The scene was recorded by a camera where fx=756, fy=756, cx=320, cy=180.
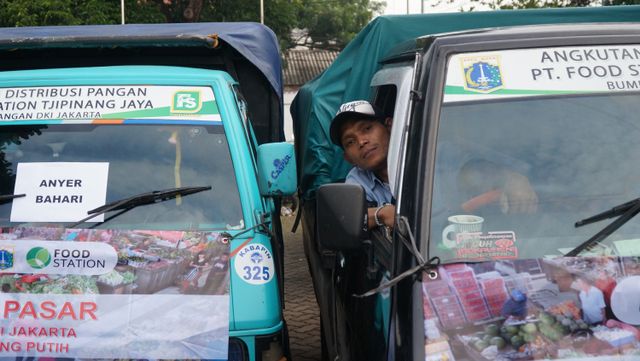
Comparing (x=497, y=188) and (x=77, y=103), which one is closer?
(x=497, y=188)

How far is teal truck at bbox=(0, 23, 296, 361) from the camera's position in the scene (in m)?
3.06

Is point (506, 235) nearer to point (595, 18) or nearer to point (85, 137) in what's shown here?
point (85, 137)

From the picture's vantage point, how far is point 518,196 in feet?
8.49

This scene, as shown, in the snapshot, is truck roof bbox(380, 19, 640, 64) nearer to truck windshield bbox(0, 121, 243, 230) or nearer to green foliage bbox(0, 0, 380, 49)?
truck windshield bbox(0, 121, 243, 230)

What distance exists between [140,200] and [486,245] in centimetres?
168

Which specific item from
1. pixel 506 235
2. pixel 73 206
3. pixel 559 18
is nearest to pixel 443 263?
pixel 506 235

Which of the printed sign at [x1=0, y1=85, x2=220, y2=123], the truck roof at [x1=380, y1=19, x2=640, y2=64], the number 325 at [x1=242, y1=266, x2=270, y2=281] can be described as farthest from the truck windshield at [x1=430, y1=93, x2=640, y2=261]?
the printed sign at [x1=0, y1=85, x2=220, y2=123]

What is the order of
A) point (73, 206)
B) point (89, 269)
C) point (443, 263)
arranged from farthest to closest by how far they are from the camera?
point (73, 206)
point (89, 269)
point (443, 263)

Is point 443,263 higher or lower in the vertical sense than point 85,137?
lower

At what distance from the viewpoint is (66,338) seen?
9.98 ft

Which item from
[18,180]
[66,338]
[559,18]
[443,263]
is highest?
[559,18]

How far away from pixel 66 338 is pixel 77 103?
3.93ft

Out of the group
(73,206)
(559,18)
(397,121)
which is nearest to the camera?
(397,121)

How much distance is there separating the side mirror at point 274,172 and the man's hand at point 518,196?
1.36 m
